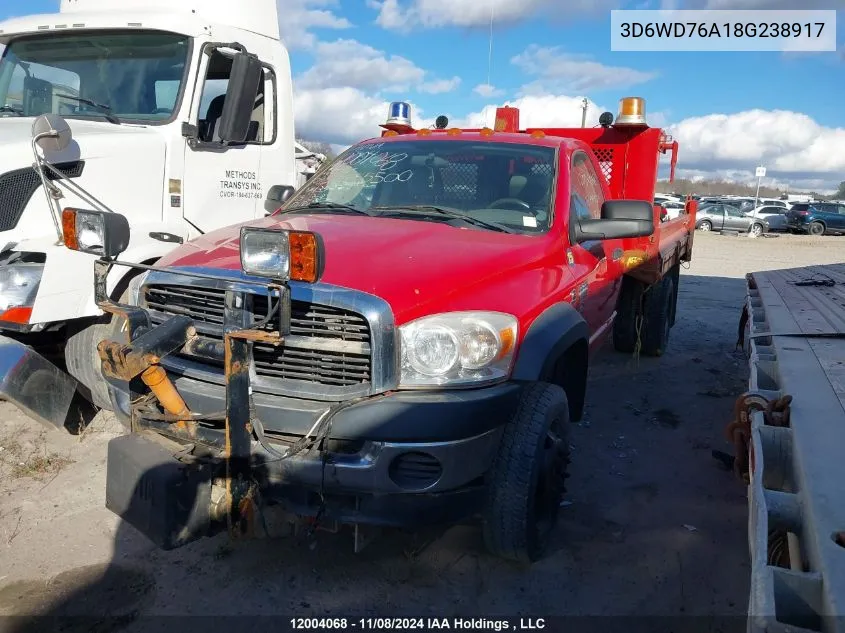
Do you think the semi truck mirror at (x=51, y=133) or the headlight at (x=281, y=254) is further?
the semi truck mirror at (x=51, y=133)

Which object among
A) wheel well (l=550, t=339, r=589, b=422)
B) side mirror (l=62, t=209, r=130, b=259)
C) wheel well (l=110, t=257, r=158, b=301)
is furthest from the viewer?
wheel well (l=110, t=257, r=158, b=301)

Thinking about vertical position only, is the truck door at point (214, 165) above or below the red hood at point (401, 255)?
above

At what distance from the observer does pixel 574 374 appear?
3678 millimetres

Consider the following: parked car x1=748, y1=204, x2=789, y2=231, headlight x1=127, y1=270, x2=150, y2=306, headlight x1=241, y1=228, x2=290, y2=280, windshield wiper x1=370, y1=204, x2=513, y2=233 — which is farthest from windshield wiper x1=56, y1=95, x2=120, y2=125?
→ parked car x1=748, y1=204, x2=789, y2=231

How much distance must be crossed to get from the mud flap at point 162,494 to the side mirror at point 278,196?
2131 mm

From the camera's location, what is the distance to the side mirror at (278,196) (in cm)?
431

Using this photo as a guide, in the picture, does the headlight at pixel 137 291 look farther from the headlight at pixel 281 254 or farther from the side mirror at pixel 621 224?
the side mirror at pixel 621 224

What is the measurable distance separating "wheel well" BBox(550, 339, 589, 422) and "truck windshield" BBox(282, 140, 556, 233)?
0.67 m

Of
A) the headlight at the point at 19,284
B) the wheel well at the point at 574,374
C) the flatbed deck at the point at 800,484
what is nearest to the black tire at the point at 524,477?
the wheel well at the point at 574,374

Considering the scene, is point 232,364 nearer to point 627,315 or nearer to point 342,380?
point 342,380

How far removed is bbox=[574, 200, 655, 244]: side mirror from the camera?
143 inches

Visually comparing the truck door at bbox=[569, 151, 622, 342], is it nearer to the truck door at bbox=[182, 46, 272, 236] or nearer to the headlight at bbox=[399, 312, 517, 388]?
the headlight at bbox=[399, 312, 517, 388]

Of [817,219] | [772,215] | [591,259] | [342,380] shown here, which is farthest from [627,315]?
[817,219]

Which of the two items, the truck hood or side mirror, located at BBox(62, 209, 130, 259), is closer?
side mirror, located at BBox(62, 209, 130, 259)
